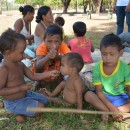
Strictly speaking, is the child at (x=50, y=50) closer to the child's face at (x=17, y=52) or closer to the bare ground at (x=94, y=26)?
the child's face at (x=17, y=52)

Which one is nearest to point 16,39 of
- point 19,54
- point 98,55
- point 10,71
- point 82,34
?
point 19,54

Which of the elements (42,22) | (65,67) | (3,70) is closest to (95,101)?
(65,67)

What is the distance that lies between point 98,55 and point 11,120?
2547 millimetres

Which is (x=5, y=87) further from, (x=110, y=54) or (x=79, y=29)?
(x=79, y=29)

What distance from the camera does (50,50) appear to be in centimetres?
314

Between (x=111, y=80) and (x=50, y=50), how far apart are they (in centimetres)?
89

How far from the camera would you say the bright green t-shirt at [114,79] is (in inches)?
103

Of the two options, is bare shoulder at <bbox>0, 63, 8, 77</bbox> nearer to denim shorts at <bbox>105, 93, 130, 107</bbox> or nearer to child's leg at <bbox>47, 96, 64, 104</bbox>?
child's leg at <bbox>47, 96, 64, 104</bbox>

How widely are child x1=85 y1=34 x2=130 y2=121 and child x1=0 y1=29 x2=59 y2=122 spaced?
1.62ft

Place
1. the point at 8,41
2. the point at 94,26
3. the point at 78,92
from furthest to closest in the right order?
the point at 94,26 → the point at 78,92 → the point at 8,41

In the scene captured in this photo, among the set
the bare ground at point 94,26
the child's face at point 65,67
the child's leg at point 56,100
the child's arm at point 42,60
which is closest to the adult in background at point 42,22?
the child's arm at point 42,60

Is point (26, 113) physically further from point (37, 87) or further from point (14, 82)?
point (37, 87)

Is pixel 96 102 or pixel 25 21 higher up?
pixel 25 21

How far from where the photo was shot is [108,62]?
2.54 metres
